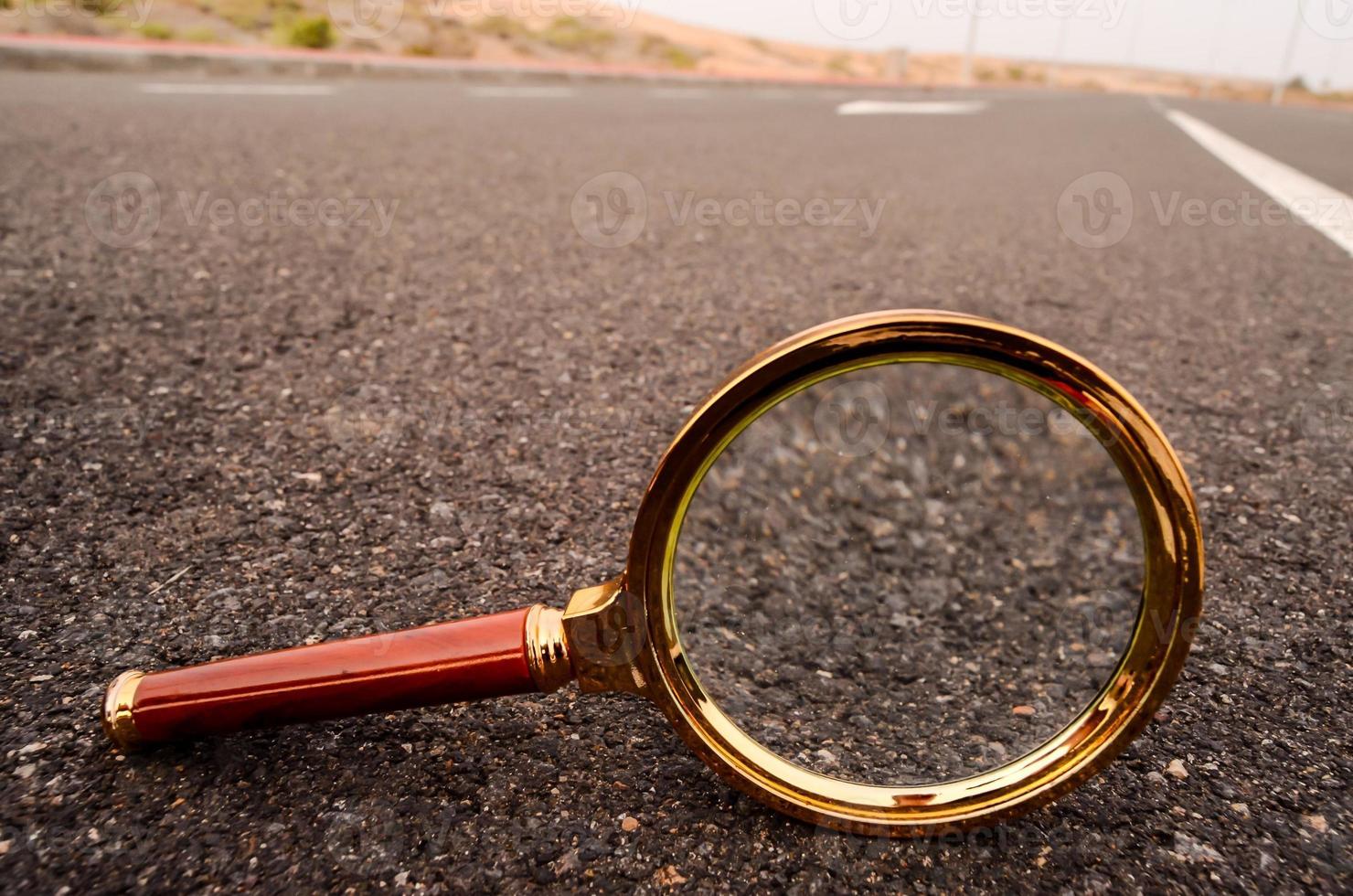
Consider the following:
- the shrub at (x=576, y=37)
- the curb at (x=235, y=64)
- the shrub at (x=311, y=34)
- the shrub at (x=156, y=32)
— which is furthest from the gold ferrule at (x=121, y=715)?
the shrub at (x=576, y=37)

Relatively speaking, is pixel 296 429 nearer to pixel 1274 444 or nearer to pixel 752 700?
pixel 752 700

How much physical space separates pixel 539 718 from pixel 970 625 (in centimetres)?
57

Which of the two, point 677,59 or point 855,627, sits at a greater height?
point 677,59

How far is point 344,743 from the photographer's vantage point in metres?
0.88

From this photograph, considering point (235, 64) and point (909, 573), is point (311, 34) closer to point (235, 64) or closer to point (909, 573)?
point (235, 64)

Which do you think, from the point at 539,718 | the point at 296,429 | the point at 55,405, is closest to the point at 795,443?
the point at 539,718

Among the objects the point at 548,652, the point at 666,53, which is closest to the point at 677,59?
the point at 666,53

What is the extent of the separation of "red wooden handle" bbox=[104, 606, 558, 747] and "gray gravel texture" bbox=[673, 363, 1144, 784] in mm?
179

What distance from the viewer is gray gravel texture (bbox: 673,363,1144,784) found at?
0.90 meters

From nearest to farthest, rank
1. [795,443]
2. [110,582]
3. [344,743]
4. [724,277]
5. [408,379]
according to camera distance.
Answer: [344,743] < [110,582] < [795,443] < [408,379] < [724,277]

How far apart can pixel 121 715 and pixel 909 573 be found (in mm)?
944

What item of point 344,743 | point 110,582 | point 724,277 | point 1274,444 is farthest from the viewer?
point 724,277

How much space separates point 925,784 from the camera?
0.81m

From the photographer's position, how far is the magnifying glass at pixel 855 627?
0.72 metres
